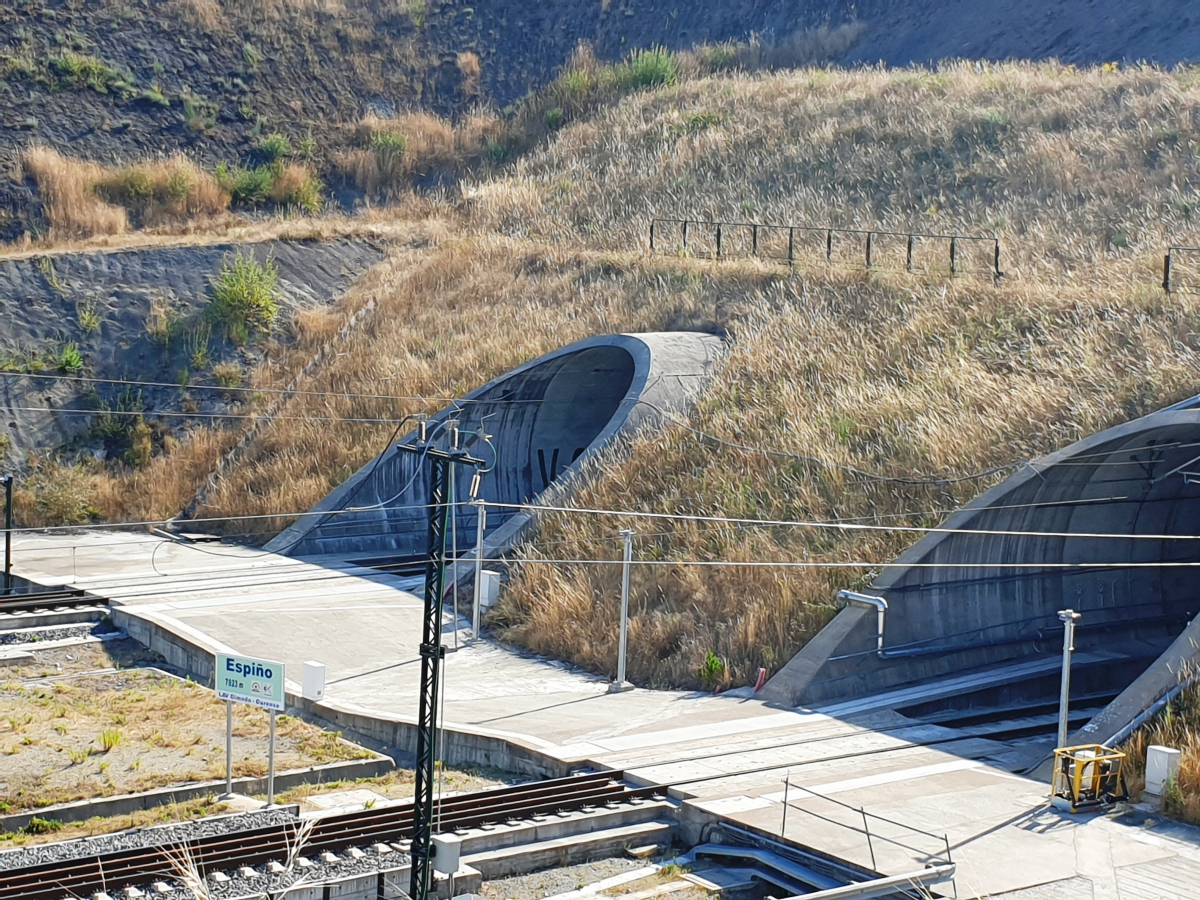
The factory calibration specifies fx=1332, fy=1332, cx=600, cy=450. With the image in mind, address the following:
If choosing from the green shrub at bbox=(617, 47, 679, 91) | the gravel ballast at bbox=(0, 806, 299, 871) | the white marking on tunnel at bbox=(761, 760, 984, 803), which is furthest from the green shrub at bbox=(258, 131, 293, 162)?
the white marking on tunnel at bbox=(761, 760, 984, 803)

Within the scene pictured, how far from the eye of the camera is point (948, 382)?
24078 mm

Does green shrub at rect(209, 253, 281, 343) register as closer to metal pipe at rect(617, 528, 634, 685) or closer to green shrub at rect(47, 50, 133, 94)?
green shrub at rect(47, 50, 133, 94)

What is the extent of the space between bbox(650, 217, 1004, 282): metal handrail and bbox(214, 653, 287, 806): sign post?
63.8 feet

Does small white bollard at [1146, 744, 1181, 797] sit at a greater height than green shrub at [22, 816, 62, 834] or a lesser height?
greater

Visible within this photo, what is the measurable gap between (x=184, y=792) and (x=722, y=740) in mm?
6602

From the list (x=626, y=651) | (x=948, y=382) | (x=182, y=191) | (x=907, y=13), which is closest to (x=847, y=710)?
(x=626, y=651)

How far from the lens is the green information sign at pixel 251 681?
1520 cm

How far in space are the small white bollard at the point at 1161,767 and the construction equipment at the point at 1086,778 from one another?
12.3 inches

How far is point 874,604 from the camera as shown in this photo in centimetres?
1917

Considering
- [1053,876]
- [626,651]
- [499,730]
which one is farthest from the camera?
[626,651]

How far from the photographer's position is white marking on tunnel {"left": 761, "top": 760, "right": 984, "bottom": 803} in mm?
14828

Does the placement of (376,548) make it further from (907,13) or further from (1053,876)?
(907,13)

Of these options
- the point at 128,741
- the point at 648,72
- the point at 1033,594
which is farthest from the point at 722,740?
the point at 648,72

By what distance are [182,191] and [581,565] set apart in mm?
29706
